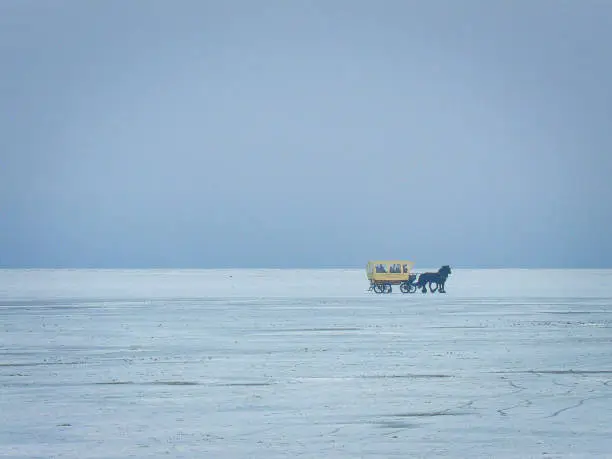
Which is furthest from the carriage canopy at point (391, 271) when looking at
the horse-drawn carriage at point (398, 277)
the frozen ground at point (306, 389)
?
the frozen ground at point (306, 389)

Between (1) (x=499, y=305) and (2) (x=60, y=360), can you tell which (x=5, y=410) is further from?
(1) (x=499, y=305)

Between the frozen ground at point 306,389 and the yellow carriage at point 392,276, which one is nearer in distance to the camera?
the frozen ground at point 306,389

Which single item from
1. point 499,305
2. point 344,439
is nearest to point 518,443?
point 344,439

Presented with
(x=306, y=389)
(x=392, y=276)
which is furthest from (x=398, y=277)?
(x=306, y=389)

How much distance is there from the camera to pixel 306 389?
69.8 feet

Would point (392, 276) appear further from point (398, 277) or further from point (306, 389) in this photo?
point (306, 389)

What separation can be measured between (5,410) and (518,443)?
814 cm

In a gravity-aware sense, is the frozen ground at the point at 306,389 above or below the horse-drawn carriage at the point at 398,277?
below

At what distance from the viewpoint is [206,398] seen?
20.0 m

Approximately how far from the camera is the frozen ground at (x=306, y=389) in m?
15.4

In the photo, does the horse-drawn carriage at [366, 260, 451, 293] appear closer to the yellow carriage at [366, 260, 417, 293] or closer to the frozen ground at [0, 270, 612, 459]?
the yellow carriage at [366, 260, 417, 293]

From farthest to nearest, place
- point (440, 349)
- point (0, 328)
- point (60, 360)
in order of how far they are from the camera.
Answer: point (0, 328), point (440, 349), point (60, 360)

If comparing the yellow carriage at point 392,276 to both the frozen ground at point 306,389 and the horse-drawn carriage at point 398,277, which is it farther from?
the frozen ground at point 306,389

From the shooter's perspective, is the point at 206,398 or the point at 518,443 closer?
the point at 518,443
